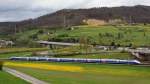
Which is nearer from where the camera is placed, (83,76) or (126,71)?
(83,76)

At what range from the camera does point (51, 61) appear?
9219cm

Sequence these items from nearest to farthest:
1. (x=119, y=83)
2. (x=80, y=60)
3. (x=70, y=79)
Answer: (x=119, y=83) < (x=70, y=79) < (x=80, y=60)

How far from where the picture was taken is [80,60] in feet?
293

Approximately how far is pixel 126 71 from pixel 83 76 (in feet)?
30.2

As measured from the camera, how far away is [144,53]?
93812 mm

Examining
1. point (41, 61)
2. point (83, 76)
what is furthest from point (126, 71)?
point (41, 61)

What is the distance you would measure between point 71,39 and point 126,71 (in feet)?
284

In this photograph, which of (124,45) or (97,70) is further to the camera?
(124,45)

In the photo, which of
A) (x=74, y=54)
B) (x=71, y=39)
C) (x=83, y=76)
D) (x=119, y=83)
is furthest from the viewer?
(x=71, y=39)

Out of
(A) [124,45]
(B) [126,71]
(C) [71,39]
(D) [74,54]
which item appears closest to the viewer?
(B) [126,71]

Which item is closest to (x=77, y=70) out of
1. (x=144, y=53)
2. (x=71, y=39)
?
(x=144, y=53)

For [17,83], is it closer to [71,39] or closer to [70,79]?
[70,79]

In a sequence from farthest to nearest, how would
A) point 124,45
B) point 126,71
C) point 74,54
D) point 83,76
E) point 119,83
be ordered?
point 124,45 → point 74,54 → point 126,71 → point 83,76 → point 119,83

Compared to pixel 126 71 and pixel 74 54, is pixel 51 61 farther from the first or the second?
pixel 126 71
